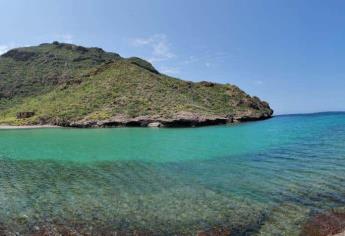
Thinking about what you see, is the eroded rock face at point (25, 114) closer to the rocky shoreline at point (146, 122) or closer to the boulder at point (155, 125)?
the rocky shoreline at point (146, 122)

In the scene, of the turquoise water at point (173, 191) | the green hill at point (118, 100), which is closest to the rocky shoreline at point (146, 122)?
the green hill at point (118, 100)

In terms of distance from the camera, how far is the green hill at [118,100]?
94.6 meters

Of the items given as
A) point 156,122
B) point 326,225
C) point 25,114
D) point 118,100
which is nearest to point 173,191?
point 326,225

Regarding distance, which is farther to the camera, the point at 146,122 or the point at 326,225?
the point at 146,122

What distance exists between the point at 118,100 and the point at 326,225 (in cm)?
9359

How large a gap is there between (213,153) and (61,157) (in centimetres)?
1656

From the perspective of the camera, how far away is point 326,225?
1547 cm

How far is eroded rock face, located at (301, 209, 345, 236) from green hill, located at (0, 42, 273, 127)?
73.2 m

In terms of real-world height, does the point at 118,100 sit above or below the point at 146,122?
above

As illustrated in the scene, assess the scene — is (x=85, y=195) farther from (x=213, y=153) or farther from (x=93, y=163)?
(x=213, y=153)

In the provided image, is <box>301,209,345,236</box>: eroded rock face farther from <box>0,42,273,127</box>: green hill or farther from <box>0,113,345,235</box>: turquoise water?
<box>0,42,273,127</box>: green hill

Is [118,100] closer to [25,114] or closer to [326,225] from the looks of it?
[25,114]

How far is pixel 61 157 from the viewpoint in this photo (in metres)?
38.9

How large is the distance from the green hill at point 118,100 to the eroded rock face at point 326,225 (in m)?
73.2
